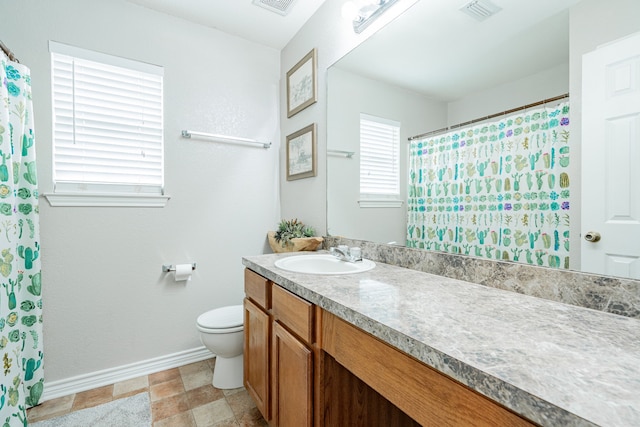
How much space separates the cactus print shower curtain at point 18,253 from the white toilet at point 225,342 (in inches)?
31.4

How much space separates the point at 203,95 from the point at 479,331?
225 cm

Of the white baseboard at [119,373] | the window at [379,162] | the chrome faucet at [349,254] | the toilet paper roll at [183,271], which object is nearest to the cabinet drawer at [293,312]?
the chrome faucet at [349,254]

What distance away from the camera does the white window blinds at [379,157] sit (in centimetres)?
148

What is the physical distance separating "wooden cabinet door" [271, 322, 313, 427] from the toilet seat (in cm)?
53

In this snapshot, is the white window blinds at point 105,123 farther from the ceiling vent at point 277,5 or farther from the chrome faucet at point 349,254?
the chrome faucet at point 349,254

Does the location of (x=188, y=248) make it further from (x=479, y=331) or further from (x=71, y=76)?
(x=479, y=331)

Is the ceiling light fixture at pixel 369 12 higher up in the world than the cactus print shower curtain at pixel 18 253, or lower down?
higher up

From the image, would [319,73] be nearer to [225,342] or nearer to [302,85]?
[302,85]

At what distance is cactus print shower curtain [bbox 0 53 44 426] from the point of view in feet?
4.22

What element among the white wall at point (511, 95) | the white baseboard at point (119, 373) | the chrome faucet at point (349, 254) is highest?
the white wall at point (511, 95)

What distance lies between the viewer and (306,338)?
104 cm

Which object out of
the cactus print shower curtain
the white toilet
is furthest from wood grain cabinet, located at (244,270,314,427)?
the cactus print shower curtain

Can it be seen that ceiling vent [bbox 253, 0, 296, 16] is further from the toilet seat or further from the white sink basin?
the toilet seat

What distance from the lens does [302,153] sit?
2188 millimetres
